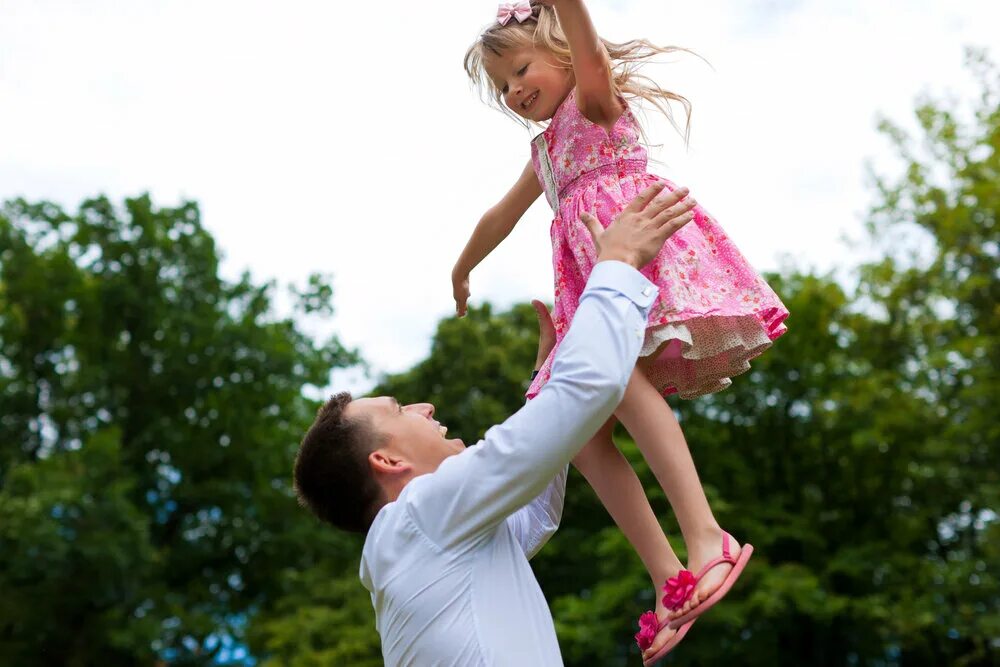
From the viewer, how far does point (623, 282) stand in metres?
2.33

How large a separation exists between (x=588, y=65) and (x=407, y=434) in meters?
0.95

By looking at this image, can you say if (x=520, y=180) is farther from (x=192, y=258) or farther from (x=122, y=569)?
(x=192, y=258)

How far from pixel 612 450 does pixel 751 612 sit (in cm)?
1654

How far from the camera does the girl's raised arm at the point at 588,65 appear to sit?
2.41 m

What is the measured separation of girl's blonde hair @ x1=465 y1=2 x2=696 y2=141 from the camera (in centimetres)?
279

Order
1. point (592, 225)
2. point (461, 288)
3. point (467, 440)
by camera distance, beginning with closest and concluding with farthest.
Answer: point (592, 225), point (461, 288), point (467, 440)

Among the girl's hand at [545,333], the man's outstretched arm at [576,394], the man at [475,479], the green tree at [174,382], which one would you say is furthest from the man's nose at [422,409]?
the green tree at [174,382]

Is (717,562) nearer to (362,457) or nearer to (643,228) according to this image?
(643,228)

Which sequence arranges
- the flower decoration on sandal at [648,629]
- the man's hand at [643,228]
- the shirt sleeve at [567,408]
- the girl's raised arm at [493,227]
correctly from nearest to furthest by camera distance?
the shirt sleeve at [567,408], the man's hand at [643,228], the flower decoration on sandal at [648,629], the girl's raised arm at [493,227]

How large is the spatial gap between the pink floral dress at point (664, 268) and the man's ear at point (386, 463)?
0.35 meters

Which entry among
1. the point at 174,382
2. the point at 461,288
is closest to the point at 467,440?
the point at 174,382

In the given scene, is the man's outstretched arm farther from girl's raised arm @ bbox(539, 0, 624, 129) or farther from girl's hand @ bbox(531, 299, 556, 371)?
girl's hand @ bbox(531, 299, 556, 371)

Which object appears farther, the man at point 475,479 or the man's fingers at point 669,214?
the man's fingers at point 669,214

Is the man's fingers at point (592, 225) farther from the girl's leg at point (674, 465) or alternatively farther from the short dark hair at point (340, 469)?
the short dark hair at point (340, 469)
